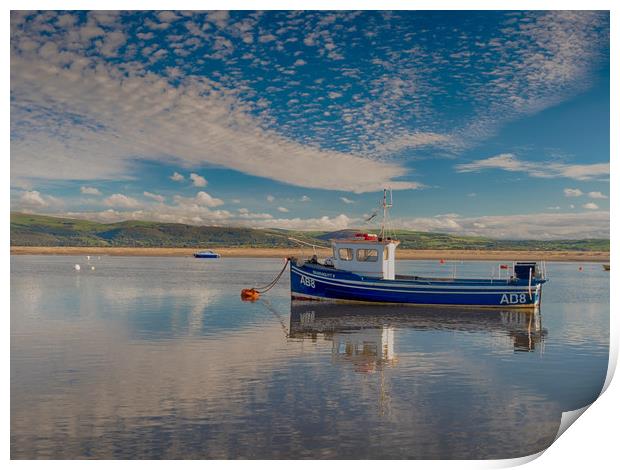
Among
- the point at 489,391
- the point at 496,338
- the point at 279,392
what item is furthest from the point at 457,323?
the point at 279,392

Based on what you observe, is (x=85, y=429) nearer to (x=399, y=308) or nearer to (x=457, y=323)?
(x=457, y=323)

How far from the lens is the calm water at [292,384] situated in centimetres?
1072

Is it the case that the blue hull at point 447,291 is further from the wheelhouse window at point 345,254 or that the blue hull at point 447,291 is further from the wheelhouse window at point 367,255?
the wheelhouse window at point 367,255

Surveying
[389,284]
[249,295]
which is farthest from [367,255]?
[249,295]

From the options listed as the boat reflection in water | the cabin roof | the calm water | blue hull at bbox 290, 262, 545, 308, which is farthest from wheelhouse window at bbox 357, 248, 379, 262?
the calm water

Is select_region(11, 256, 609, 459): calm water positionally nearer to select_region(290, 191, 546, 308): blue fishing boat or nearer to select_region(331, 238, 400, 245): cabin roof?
select_region(290, 191, 546, 308): blue fishing boat

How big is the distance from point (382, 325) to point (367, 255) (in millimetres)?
9091

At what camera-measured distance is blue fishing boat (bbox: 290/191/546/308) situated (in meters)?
33.8

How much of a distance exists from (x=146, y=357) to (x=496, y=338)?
1502cm

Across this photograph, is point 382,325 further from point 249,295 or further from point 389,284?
point 249,295

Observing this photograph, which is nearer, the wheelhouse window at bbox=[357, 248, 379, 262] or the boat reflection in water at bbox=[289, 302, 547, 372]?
the boat reflection in water at bbox=[289, 302, 547, 372]

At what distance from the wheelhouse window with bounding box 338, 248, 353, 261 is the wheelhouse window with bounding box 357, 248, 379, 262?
569 mm

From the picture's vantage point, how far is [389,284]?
33.9 metres

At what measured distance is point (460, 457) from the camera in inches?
407
